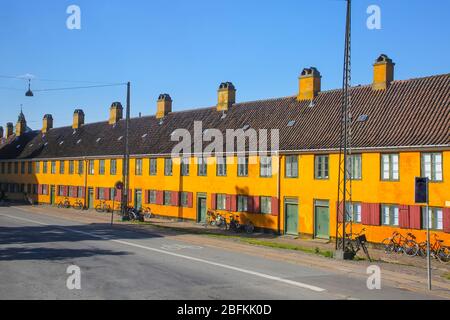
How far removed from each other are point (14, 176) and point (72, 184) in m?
14.6

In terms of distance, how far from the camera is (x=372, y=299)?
11.2m

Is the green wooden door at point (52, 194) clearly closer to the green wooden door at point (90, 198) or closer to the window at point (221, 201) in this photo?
the green wooden door at point (90, 198)

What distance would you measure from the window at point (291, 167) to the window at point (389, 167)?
5.27 m

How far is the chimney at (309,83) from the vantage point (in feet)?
102

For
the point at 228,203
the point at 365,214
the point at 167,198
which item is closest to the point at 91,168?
the point at 167,198

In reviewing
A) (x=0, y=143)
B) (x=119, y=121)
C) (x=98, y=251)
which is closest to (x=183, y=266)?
(x=98, y=251)

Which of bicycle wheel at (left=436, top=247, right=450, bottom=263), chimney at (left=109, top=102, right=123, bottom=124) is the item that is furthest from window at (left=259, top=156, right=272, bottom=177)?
chimney at (left=109, top=102, right=123, bottom=124)

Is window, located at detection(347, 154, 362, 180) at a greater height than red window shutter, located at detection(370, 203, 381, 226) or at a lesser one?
greater

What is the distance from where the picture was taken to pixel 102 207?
142ft

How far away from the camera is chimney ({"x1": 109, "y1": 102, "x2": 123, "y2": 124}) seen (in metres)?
48.9

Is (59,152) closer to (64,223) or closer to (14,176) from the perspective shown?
(14,176)

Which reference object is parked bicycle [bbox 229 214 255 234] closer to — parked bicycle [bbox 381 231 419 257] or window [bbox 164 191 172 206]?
window [bbox 164 191 172 206]

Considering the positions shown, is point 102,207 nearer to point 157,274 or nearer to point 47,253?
point 47,253

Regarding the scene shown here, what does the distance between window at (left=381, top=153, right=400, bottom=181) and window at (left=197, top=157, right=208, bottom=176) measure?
13259 millimetres
